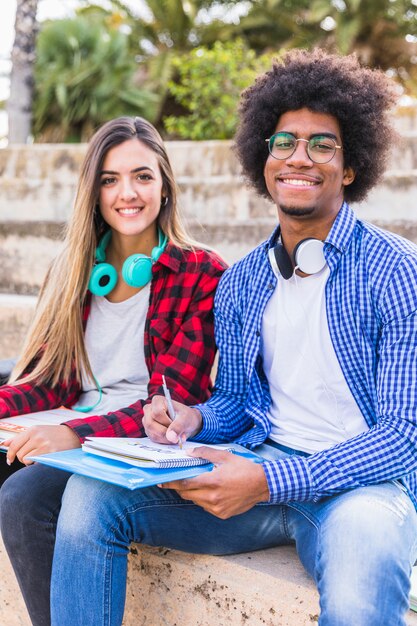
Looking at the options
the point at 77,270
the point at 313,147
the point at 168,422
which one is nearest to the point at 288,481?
the point at 168,422

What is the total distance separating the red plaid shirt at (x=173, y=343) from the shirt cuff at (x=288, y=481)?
72cm

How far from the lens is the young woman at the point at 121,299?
2.96m

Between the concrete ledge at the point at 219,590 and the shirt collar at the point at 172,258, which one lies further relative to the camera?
the shirt collar at the point at 172,258

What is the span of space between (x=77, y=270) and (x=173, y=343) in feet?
1.76

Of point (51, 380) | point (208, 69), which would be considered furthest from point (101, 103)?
point (51, 380)

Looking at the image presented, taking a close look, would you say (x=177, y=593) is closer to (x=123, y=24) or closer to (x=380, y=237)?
(x=380, y=237)

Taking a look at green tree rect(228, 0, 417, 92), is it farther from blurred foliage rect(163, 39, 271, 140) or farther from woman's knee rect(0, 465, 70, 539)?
woman's knee rect(0, 465, 70, 539)

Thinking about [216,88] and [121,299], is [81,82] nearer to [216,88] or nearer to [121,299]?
[216,88]

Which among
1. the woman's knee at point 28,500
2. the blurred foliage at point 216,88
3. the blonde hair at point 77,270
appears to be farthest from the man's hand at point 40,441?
the blurred foliage at point 216,88

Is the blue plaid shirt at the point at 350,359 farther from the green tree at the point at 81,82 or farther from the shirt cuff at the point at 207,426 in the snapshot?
the green tree at the point at 81,82

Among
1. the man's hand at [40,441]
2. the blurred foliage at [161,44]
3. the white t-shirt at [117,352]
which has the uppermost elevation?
the blurred foliage at [161,44]

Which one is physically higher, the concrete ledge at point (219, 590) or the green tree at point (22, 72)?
the green tree at point (22, 72)

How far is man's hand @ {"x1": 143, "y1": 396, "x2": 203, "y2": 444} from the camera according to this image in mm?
2438

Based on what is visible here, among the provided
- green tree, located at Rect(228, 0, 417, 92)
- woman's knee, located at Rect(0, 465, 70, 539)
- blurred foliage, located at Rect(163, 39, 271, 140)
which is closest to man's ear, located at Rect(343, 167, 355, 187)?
woman's knee, located at Rect(0, 465, 70, 539)
